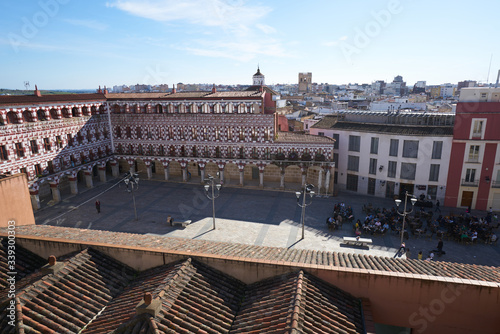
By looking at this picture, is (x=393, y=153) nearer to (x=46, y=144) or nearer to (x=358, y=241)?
(x=358, y=241)

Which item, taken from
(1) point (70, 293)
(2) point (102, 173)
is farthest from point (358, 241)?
(2) point (102, 173)

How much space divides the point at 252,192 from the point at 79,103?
22470 mm

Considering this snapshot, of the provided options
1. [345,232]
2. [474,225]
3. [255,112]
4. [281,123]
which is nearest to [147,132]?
[255,112]

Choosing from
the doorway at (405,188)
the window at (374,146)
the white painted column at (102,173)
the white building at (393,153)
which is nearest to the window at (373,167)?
the white building at (393,153)

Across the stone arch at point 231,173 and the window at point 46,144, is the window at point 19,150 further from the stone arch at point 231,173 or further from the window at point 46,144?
the stone arch at point 231,173

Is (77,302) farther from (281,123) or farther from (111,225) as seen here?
(281,123)

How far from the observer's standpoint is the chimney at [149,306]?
8348mm

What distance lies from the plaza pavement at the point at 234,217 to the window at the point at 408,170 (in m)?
3.05

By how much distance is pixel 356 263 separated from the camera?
445 inches

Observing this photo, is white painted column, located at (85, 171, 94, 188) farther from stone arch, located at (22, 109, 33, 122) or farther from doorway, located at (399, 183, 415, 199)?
doorway, located at (399, 183, 415, 199)

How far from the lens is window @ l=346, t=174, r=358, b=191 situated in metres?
36.8

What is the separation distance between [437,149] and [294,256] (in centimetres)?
2638

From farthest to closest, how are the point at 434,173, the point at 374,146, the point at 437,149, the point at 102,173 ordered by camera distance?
the point at 102,173, the point at 374,146, the point at 434,173, the point at 437,149

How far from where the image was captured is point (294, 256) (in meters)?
12.1
